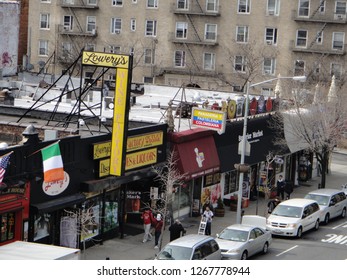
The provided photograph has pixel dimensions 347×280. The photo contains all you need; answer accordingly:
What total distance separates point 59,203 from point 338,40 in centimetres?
5122

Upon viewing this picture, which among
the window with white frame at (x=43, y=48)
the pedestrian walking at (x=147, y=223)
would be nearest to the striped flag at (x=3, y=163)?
the pedestrian walking at (x=147, y=223)

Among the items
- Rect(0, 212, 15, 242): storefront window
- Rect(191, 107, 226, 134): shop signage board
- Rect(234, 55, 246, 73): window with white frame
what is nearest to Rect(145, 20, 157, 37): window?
Rect(234, 55, 246, 73): window with white frame

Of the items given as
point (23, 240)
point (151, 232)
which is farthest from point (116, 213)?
point (23, 240)

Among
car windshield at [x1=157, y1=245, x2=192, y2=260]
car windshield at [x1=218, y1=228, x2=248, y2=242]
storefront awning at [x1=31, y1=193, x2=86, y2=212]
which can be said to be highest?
storefront awning at [x1=31, y1=193, x2=86, y2=212]

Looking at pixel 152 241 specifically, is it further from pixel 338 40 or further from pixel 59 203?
pixel 338 40

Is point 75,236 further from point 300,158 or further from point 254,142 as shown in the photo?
point 300,158

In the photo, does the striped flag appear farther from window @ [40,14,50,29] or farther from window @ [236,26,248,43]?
window @ [40,14,50,29]

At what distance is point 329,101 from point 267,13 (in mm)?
28247

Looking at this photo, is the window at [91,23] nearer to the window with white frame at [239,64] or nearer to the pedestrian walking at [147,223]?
the window with white frame at [239,64]

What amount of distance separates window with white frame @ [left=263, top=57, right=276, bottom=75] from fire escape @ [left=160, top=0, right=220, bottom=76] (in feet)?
16.5

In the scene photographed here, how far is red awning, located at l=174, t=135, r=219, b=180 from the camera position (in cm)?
4216

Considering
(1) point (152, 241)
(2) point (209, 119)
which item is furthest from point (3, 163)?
(2) point (209, 119)

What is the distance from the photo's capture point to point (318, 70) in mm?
79688

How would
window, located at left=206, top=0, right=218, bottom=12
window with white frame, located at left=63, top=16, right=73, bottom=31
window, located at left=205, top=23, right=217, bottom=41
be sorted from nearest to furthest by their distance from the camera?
window, located at left=206, top=0, right=218, bottom=12
window, located at left=205, top=23, right=217, bottom=41
window with white frame, located at left=63, top=16, right=73, bottom=31
